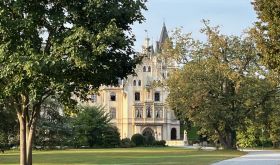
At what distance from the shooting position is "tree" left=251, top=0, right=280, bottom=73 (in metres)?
21.0

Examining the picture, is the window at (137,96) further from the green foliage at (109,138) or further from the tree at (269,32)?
the tree at (269,32)

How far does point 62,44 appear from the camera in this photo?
15.9 metres

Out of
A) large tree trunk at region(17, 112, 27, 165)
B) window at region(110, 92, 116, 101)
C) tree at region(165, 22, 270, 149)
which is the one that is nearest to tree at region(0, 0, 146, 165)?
large tree trunk at region(17, 112, 27, 165)

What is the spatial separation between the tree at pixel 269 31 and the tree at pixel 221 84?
33.8 meters

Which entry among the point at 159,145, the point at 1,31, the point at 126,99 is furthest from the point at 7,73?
the point at 126,99

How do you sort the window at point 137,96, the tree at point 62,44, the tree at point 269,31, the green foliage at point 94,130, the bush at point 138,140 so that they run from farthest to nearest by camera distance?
the window at point 137,96, the bush at point 138,140, the green foliage at point 94,130, the tree at point 269,31, the tree at point 62,44

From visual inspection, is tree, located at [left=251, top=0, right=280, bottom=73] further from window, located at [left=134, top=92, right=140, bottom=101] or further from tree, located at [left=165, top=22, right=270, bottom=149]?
window, located at [left=134, top=92, right=140, bottom=101]

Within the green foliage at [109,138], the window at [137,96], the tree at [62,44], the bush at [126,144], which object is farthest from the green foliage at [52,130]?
the window at [137,96]

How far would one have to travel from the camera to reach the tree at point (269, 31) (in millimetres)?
21047

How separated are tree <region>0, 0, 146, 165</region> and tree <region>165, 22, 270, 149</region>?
40457 mm

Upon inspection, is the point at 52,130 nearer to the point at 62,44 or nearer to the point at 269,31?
the point at 269,31

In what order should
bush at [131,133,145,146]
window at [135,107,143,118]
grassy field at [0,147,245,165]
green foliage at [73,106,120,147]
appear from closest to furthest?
grassy field at [0,147,245,165] → green foliage at [73,106,120,147] → bush at [131,133,145,146] → window at [135,107,143,118]

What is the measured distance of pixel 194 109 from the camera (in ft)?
195

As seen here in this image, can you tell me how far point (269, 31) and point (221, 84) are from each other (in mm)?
38232
